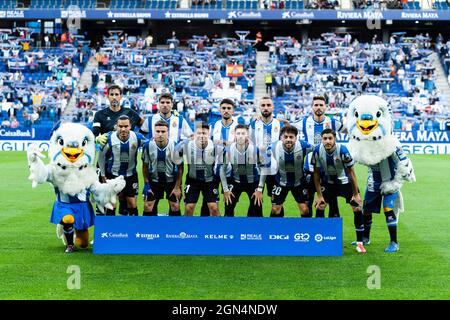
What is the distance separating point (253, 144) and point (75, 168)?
8.28 ft

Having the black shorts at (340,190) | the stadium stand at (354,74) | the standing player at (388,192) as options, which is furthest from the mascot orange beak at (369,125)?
the stadium stand at (354,74)

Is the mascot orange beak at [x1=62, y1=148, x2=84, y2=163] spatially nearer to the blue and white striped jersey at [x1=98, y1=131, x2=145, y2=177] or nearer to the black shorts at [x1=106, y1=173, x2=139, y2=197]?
the blue and white striped jersey at [x1=98, y1=131, x2=145, y2=177]

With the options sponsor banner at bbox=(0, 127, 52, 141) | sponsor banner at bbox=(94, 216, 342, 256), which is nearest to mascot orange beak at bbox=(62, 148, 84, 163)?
sponsor banner at bbox=(94, 216, 342, 256)

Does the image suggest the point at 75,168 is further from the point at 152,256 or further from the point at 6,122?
the point at 6,122

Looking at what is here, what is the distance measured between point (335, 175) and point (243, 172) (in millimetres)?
1280

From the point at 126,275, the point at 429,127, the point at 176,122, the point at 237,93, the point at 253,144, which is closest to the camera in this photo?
the point at 126,275

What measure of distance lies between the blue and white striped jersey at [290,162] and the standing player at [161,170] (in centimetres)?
134

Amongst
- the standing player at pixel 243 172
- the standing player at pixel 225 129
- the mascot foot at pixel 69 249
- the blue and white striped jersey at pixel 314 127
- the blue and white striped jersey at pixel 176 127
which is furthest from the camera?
the blue and white striped jersey at pixel 176 127

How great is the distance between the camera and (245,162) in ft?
38.0

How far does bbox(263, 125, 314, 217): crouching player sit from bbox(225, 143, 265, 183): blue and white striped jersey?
10.2 inches

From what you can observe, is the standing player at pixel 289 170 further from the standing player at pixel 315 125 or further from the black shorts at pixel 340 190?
the standing player at pixel 315 125

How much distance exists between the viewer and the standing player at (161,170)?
451 inches

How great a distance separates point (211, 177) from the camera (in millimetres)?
11672

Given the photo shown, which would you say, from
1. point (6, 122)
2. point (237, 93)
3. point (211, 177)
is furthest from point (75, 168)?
point (237, 93)
